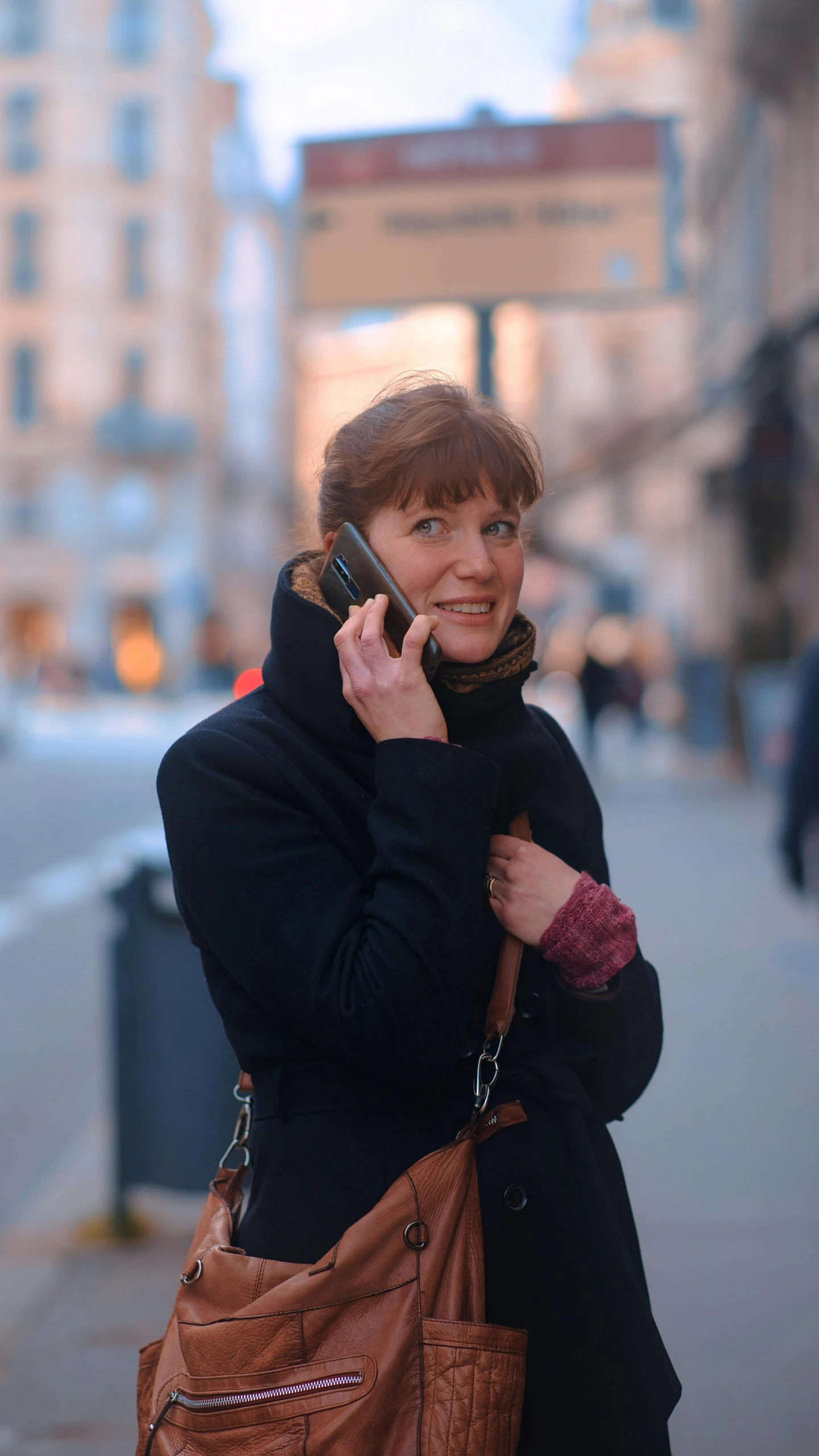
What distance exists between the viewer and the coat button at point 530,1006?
1.78 metres

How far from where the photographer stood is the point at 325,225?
4.20 metres

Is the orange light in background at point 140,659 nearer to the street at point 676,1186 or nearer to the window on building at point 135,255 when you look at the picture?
the window on building at point 135,255

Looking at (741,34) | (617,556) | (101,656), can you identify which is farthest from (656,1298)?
(617,556)

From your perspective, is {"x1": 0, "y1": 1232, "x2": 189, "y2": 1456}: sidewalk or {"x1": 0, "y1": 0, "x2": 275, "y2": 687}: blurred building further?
{"x1": 0, "y1": 0, "x2": 275, "y2": 687}: blurred building

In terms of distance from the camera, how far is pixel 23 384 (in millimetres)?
51406

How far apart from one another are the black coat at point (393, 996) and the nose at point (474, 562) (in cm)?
14

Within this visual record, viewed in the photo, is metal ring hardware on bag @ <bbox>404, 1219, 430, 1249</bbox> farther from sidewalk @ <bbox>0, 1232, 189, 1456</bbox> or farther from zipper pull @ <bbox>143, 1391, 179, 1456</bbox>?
sidewalk @ <bbox>0, 1232, 189, 1456</bbox>

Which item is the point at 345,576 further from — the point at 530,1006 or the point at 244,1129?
the point at 244,1129

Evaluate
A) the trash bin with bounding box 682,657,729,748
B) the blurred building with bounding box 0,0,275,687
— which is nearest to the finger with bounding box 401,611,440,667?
the trash bin with bounding box 682,657,729,748

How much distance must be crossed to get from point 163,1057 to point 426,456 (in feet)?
8.24

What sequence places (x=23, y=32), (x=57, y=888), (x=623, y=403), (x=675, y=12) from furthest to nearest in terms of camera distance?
1. (x=623, y=403)
2. (x=23, y=32)
3. (x=57, y=888)
4. (x=675, y=12)

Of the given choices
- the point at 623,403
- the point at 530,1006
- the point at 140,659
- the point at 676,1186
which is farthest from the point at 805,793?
the point at 623,403

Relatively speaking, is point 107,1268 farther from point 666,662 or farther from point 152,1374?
point 666,662

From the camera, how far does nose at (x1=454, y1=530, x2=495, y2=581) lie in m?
1.76
